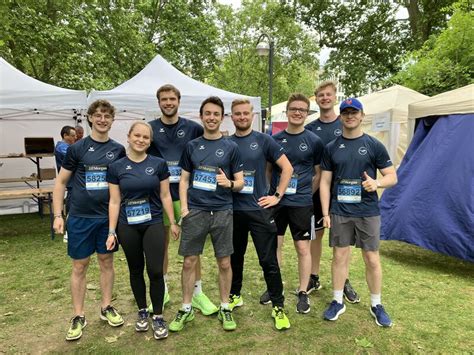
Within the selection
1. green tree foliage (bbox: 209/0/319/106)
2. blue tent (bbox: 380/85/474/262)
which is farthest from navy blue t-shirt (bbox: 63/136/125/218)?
green tree foliage (bbox: 209/0/319/106)

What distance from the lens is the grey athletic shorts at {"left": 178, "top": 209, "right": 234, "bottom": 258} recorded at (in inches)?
109

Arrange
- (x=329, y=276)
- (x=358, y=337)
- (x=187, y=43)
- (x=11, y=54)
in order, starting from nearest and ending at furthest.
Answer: (x=358, y=337) < (x=329, y=276) < (x=11, y=54) < (x=187, y=43)

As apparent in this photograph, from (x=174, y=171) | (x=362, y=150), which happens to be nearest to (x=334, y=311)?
(x=362, y=150)

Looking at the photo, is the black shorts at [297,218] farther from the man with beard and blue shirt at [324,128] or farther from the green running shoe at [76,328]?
the green running shoe at [76,328]

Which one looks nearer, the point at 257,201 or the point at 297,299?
the point at 257,201

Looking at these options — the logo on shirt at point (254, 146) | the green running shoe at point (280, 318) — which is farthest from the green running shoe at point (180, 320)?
the logo on shirt at point (254, 146)

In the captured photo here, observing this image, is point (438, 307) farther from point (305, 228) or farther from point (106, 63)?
point (106, 63)

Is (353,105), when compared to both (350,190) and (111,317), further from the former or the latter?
(111,317)

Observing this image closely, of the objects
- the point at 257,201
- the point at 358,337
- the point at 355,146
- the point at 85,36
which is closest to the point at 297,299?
the point at 358,337

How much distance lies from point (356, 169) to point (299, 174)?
467 mm

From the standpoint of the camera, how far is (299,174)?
10.3 ft

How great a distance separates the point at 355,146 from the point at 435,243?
6.83 ft

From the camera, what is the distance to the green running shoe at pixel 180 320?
9.56ft

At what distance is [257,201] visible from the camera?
2891mm
